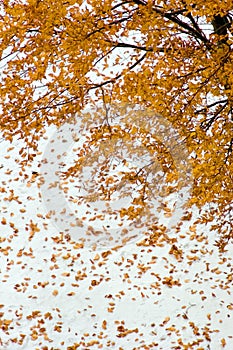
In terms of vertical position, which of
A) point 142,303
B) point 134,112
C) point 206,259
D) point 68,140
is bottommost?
point 142,303

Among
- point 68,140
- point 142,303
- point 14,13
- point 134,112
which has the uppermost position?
point 68,140

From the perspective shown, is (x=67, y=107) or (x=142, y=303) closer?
(x=67, y=107)

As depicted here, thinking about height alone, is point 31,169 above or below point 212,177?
above

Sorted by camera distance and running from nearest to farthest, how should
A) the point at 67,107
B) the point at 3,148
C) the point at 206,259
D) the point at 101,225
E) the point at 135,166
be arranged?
the point at 67,107, the point at 206,259, the point at 101,225, the point at 135,166, the point at 3,148

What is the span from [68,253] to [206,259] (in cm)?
191

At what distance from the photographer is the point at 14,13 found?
4.19m

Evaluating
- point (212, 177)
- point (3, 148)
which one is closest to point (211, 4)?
point (212, 177)

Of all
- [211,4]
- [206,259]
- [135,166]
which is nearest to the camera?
[211,4]

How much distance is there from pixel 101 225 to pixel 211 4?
13.4 feet

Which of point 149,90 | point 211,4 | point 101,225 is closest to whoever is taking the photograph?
point 211,4

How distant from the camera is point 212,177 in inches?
188

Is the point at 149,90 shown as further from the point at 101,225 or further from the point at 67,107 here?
the point at 101,225

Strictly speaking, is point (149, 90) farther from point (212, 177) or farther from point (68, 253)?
point (68, 253)

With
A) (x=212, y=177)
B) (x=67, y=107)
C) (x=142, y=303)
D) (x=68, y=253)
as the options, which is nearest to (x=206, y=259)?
(x=142, y=303)
